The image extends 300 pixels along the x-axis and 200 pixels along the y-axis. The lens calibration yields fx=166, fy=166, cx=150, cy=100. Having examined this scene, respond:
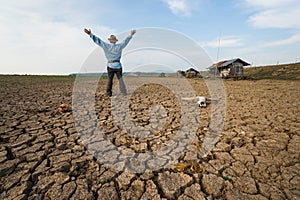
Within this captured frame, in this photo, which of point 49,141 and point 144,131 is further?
point 144,131

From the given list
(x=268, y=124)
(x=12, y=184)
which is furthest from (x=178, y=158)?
(x=268, y=124)

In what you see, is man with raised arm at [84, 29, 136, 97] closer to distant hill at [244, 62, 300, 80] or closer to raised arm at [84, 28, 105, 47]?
raised arm at [84, 28, 105, 47]

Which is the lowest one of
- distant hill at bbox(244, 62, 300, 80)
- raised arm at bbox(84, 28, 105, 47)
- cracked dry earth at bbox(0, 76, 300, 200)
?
cracked dry earth at bbox(0, 76, 300, 200)

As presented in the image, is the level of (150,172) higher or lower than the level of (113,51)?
lower

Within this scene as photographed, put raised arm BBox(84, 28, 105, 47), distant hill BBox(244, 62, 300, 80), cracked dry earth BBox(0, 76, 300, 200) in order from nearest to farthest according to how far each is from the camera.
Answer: cracked dry earth BBox(0, 76, 300, 200) → raised arm BBox(84, 28, 105, 47) → distant hill BBox(244, 62, 300, 80)

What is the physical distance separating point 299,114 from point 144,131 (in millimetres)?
3195

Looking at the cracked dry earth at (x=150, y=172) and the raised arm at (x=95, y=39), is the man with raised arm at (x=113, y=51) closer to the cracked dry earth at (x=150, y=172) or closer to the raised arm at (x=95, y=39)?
the raised arm at (x=95, y=39)

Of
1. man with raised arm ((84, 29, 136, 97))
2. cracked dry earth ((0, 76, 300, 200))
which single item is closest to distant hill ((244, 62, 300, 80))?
man with raised arm ((84, 29, 136, 97))

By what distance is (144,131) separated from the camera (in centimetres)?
252

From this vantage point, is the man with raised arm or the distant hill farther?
the distant hill

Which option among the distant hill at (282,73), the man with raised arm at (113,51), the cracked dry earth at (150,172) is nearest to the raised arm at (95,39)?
the man with raised arm at (113,51)

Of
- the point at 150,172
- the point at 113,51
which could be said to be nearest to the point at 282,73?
the point at 113,51

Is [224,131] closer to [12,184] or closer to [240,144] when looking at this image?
[240,144]

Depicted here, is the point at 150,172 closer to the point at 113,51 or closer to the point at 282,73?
the point at 113,51
